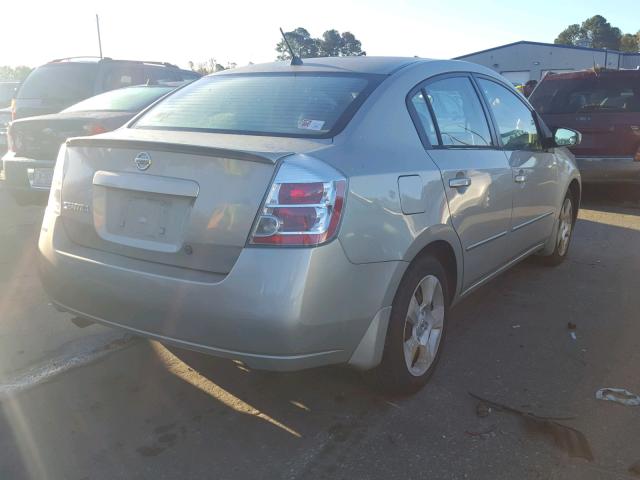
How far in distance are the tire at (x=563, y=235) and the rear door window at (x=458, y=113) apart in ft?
5.94

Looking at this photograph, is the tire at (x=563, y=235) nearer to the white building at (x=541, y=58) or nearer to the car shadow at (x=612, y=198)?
the car shadow at (x=612, y=198)

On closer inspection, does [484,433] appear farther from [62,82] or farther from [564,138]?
[62,82]

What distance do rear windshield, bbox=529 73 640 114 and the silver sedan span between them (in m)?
5.65

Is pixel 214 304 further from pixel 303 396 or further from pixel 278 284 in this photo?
pixel 303 396

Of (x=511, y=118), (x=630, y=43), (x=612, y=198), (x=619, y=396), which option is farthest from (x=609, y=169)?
→ (x=630, y=43)

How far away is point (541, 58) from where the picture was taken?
137 ft

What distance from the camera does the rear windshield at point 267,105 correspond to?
2936 mm

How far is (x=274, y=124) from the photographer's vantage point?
9.83 feet

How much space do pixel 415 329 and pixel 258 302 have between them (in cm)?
103

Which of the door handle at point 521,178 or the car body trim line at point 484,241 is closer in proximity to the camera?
the car body trim line at point 484,241

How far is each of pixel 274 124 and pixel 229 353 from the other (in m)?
1.15

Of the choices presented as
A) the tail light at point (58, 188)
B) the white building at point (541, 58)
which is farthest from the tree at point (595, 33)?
the tail light at point (58, 188)

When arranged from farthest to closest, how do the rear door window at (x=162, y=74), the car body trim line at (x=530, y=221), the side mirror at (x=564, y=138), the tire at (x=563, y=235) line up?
1. the rear door window at (x=162, y=74)
2. the tire at (x=563, y=235)
3. the side mirror at (x=564, y=138)
4. the car body trim line at (x=530, y=221)

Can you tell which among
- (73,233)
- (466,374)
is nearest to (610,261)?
(466,374)
